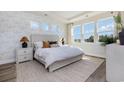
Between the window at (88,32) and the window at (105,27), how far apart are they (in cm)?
39

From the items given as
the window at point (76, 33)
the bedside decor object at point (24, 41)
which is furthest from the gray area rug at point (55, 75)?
the window at point (76, 33)

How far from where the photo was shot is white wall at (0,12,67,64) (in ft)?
11.7

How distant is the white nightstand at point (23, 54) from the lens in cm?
362

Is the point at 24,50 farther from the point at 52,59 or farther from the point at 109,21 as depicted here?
the point at 109,21

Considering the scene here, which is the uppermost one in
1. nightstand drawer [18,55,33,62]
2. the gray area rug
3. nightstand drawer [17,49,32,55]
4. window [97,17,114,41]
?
window [97,17,114,41]

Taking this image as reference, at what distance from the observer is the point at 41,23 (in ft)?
15.8

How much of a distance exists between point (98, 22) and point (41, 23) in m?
3.15

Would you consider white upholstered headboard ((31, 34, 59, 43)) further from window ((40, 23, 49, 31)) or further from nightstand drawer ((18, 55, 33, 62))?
nightstand drawer ((18, 55, 33, 62))

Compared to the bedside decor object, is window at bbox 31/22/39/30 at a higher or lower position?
higher

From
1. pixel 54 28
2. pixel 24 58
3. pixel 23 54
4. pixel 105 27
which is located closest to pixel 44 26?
pixel 54 28

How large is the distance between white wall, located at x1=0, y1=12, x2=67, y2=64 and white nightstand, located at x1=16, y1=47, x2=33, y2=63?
410mm

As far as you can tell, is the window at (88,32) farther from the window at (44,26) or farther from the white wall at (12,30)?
the white wall at (12,30)

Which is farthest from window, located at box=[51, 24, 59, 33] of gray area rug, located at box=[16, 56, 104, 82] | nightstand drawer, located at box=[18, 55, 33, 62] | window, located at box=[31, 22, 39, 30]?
gray area rug, located at box=[16, 56, 104, 82]
